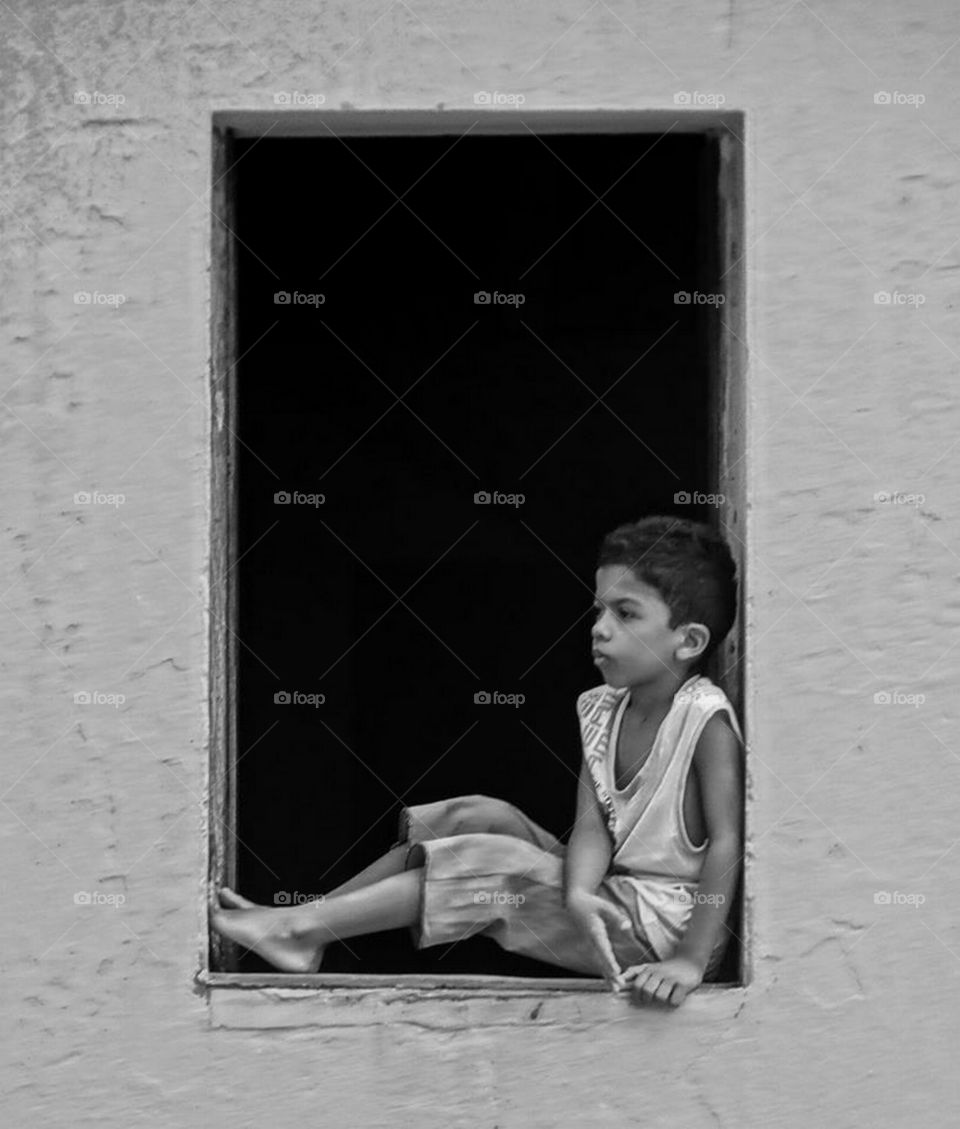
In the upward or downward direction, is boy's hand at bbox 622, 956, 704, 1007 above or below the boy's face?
below

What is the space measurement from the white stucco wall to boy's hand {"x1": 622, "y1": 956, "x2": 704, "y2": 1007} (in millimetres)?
57

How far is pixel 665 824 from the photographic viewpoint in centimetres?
365

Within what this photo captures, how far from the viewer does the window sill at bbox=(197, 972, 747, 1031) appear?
3.57 m

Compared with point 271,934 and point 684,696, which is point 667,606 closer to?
point 684,696

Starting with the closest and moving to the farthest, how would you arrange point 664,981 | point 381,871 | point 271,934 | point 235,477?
point 664,981
point 271,934
point 381,871
point 235,477

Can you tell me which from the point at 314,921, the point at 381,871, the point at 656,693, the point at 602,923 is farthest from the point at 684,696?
the point at 314,921

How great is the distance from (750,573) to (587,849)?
26.4 inches

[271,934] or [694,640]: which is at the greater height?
[694,640]

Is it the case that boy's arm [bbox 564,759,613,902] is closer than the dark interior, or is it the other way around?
boy's arm [bbox 564,759,613,902]

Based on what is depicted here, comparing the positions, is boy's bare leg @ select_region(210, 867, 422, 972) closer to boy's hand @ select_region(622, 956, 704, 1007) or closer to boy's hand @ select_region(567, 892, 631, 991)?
boy's hand @ select_region(567, 892, 631, 991)

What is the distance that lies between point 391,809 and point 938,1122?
181cm

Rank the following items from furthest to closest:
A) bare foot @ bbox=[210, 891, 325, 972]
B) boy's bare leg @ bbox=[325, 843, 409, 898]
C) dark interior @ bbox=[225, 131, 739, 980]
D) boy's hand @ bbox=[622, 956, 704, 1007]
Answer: dark interior @ bbox=[225, 131, 739, 980]
boy's bare leg @ bbox=[325, 843, 409, 898]
bare foot @ bbox=[210, 891, 325, 972]
boy's hand @ bbox=[622, 956, 704, 1007]

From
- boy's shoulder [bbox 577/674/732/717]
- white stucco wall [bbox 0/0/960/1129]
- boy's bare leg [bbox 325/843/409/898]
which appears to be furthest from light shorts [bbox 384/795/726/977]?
boy's shoulder [bbox 577/674/732/717]

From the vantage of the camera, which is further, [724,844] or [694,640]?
[694,640]
